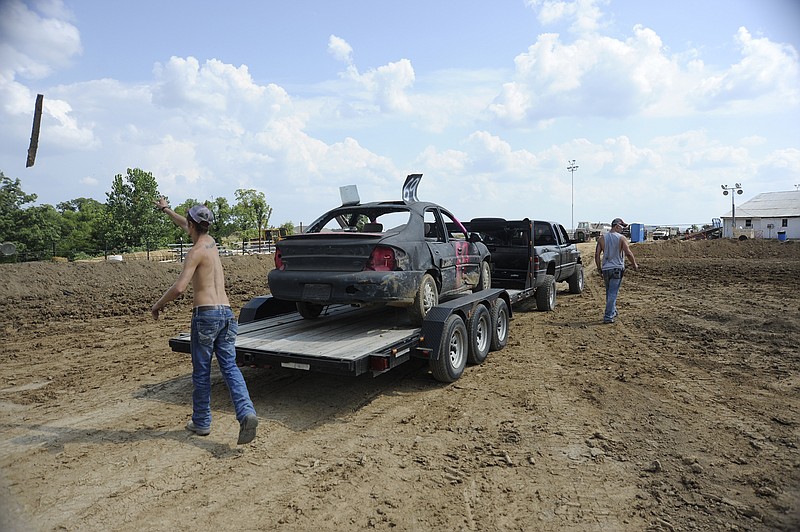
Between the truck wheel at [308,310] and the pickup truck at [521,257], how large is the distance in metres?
4.93

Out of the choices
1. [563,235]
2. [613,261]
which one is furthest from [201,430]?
[563,235]

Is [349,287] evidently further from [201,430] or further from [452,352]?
[201,430]

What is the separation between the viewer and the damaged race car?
19.5 feet

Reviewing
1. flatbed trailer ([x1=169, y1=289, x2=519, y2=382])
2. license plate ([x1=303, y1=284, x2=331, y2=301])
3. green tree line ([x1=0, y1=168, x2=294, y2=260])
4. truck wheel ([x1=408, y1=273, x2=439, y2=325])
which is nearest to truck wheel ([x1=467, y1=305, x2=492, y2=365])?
flatbed trailer ([x1=169, y1=289, x2=519, y2=382])

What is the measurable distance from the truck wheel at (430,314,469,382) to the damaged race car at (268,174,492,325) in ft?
1.52

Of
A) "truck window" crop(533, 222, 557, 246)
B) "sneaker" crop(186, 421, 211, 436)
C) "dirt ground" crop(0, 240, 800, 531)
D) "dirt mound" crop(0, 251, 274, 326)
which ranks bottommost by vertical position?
"dirt ground" crop(0, 240, 800, 531)

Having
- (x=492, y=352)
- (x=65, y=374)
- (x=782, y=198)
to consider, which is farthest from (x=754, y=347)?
(x=782, y=198)

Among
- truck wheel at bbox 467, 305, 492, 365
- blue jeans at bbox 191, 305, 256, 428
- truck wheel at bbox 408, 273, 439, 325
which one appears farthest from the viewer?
truck wheel at bbox 467, 305, 492, 365

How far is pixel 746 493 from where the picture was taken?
12.1 feet

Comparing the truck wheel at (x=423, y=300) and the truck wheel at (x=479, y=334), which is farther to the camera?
the truck wheel at (x=479, y=334)

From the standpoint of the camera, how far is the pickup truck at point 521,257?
1105cm

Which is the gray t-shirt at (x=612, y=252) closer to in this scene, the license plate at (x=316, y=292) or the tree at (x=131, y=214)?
the license plate at (x=316, y=292)

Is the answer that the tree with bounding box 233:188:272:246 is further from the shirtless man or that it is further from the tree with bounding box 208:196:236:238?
the shirtless man

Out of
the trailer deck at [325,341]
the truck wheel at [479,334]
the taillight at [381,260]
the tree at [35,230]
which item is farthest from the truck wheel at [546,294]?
the tree at [35,230]
